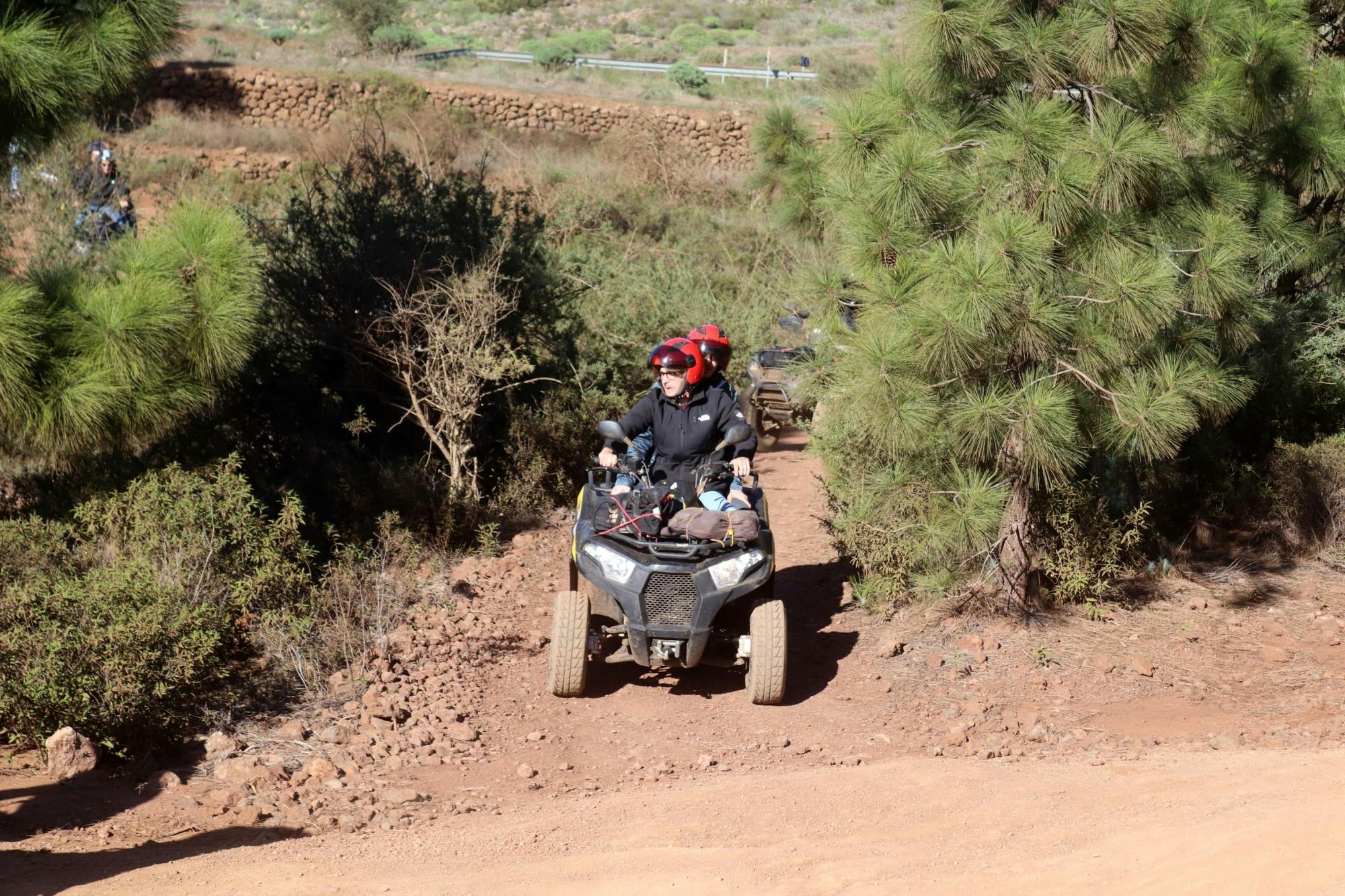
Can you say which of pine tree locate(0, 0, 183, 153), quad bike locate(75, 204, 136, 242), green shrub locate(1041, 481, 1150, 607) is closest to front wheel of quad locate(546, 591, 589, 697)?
green shrub locate(1041, 481, 1150, 607)

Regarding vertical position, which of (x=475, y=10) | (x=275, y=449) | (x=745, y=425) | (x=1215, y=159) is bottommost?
(x=275, y=449)

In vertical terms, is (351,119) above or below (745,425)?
above

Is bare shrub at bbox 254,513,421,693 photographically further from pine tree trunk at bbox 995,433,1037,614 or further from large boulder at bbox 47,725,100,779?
pine tree trunk at bbox 995,433,1037,614

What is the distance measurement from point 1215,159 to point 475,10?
49701 millimetres

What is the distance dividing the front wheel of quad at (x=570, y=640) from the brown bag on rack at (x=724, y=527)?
2.14ft

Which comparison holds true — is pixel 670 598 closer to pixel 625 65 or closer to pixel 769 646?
pixel 769 646

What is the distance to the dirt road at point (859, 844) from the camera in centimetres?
427

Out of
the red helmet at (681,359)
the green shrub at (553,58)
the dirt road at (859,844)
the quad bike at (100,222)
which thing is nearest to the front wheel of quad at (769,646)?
the dirt road at (859,844)

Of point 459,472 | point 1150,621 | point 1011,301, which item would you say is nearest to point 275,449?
point 459,472

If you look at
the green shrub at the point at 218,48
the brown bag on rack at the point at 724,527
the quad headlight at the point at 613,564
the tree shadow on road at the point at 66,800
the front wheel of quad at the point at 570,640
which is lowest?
the tree shadow on road at the point at 66,800

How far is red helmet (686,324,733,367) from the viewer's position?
311 inches

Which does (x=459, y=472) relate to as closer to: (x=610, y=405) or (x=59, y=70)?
(x=610, y=405)

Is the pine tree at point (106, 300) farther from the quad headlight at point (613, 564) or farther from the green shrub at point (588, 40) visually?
the green shrub at point (588, 40)

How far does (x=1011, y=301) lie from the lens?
613cm
